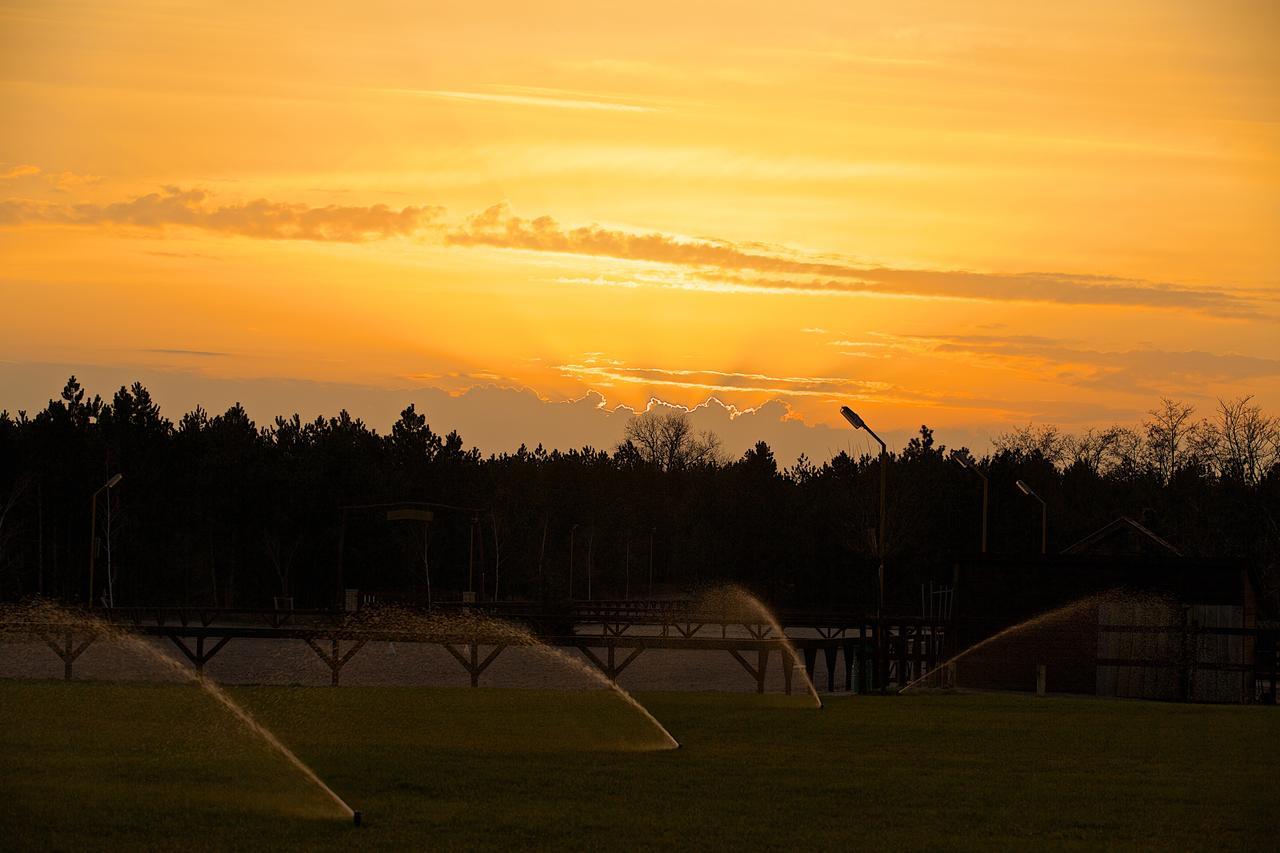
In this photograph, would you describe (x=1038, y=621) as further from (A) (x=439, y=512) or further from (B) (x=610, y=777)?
(A) (x=439, y=512)

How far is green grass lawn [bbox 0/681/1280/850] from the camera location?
15133 millimetres

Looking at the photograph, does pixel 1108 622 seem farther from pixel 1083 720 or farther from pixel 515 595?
pixel 515 595

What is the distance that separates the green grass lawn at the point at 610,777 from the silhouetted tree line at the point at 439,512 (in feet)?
199

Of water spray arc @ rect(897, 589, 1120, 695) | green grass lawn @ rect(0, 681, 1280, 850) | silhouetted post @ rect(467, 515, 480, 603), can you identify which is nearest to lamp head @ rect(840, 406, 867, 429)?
water spray arc @ rect(897, 589, 1120, 695)

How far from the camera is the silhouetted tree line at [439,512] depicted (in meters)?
103

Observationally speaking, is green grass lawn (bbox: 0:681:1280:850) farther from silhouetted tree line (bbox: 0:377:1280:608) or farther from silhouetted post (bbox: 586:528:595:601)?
silhouetted post (bbox: 586:528:595:601)

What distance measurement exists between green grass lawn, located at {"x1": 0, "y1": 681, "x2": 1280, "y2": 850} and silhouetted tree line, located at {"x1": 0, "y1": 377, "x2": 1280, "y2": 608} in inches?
2383

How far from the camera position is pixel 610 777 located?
1892 centimetres

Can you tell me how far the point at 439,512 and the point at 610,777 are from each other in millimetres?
100215

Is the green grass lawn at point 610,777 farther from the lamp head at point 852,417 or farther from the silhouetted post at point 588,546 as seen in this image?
the silhouetted post at point 588,546

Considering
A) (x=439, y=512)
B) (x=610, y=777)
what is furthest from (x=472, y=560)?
(x=610, y=777)

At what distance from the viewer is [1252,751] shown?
2355 cm

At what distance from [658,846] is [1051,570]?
31128mm

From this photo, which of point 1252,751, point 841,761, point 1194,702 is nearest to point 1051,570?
point 1194,702
